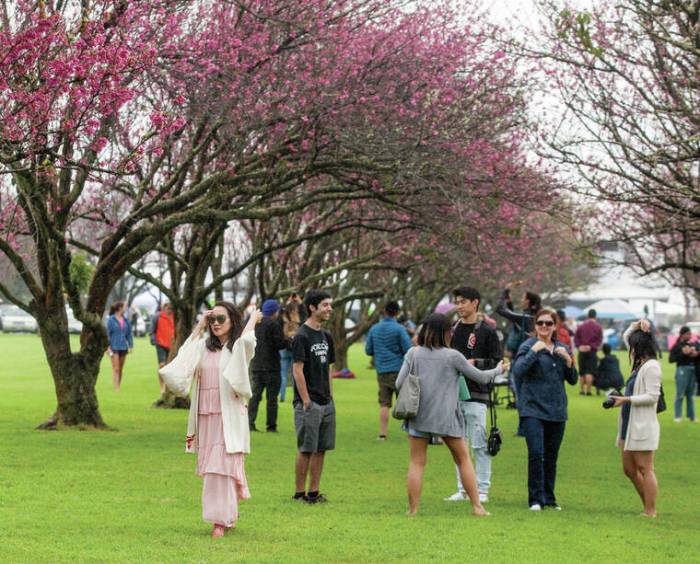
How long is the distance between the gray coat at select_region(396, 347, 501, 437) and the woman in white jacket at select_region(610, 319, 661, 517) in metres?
1.35

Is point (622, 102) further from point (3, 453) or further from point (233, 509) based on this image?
point (233, 509)

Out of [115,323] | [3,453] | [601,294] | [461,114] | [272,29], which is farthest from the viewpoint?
[601,294]

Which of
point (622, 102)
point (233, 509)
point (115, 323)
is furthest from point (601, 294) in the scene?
point (233, 509)

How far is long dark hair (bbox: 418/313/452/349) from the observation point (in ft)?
36.0

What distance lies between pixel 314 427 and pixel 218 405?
2.14 metres

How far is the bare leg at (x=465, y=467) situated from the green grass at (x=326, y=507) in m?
0.15

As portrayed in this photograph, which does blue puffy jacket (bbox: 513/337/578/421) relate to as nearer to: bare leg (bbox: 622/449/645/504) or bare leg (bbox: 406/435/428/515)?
bare leg (bbox: 622/449/645/504)

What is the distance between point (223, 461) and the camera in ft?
31.3

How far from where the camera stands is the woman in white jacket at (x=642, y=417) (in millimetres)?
11266

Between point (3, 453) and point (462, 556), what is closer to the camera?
point (462, 556)

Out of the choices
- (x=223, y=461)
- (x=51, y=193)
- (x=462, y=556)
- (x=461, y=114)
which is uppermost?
(x=461, y=114)

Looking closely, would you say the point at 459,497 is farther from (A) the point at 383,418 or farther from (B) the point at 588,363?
(B) the point at 588,363

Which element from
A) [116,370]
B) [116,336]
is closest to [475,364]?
[116,336]

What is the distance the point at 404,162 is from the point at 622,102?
10.7 feet
